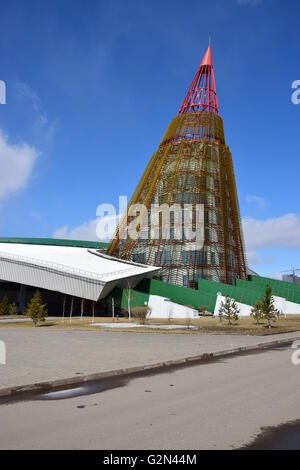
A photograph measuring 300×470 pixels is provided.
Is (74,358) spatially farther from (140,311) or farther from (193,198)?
(193,198)

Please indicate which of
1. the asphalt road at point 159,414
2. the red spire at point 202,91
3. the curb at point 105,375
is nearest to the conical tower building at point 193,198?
the red spire at point 202,91

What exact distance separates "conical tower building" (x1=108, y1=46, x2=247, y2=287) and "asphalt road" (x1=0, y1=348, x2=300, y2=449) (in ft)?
160

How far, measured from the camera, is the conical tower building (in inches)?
2387

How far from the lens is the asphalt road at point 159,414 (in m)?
5.48

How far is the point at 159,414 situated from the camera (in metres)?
6.79

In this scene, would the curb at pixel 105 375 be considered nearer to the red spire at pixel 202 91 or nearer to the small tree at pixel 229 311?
the small tree at pixel 229 311

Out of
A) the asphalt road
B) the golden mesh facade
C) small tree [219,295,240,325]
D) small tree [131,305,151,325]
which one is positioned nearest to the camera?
the asphalt road

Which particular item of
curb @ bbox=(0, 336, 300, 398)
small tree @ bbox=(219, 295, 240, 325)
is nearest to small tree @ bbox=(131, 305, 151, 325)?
small tree @ bbox=(219, 295, 240, 325)

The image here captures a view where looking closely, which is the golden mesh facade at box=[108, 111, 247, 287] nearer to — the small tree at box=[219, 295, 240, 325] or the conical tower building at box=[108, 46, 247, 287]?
the conical tower building at box=[108, 46, 247, 287]

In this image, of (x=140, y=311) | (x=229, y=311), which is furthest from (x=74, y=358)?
(x=140, y=311)

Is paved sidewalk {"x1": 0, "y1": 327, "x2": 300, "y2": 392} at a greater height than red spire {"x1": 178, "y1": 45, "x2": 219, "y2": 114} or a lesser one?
lesser

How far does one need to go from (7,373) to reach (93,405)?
13.1ft

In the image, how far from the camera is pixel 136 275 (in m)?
48.1

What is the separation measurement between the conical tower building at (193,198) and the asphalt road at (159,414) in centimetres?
4876
